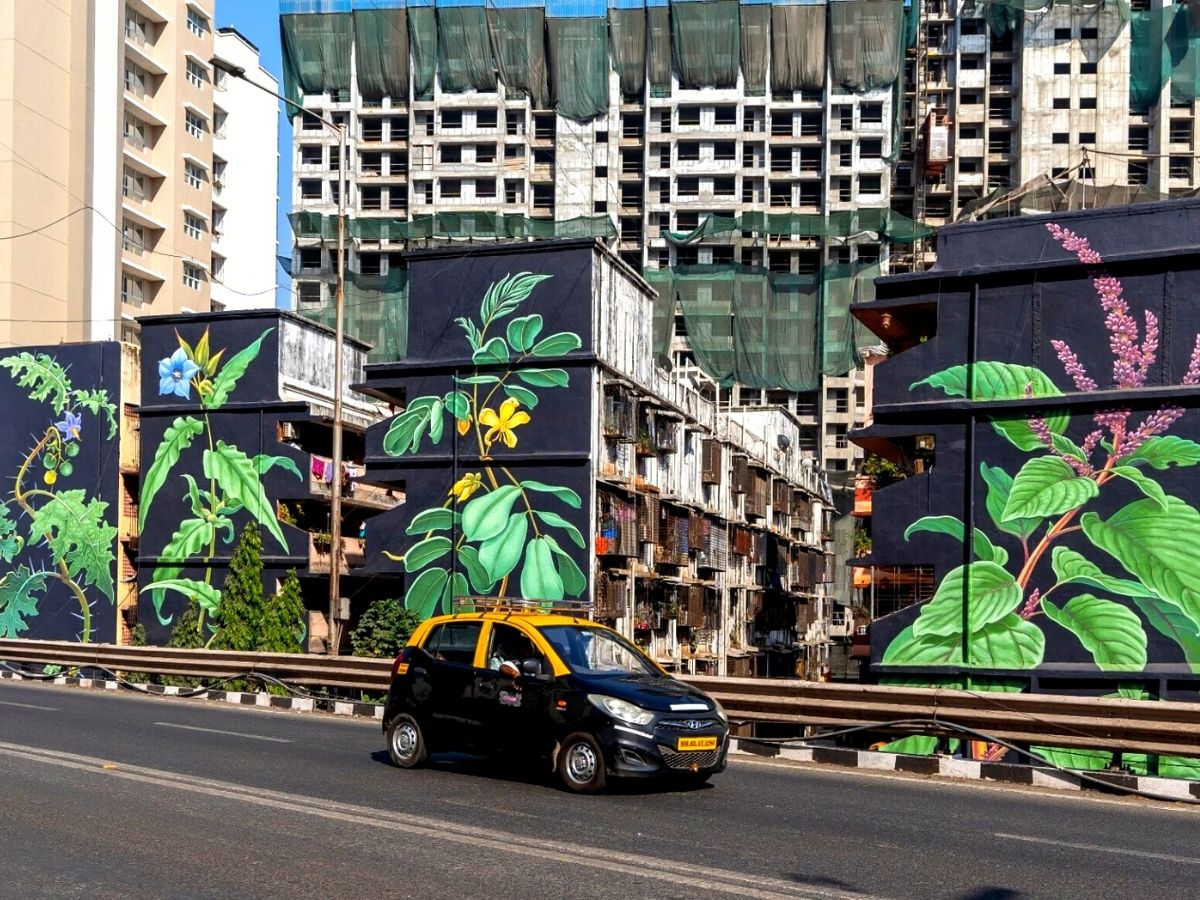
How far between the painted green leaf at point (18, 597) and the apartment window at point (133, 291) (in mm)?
34835

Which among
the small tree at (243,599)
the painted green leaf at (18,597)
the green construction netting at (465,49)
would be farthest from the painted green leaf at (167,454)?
the green construction netting at (465,49)

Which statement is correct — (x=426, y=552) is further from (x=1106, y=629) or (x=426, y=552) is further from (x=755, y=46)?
(x=755, y=46)

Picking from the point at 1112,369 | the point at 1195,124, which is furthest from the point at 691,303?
the point at 1112,369

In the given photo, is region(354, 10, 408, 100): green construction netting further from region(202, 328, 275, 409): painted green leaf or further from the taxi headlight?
the taxi headlight

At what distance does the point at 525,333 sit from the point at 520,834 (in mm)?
26807

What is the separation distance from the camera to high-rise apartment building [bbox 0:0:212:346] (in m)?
71.7

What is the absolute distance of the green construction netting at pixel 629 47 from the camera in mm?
101562

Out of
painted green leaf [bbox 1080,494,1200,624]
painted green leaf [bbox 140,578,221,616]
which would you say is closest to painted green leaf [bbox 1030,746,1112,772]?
painted green leaf [bbox 1080,494,1200,624]

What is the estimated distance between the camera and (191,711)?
977 inches

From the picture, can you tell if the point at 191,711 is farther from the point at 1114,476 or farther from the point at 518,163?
the point at 518,163

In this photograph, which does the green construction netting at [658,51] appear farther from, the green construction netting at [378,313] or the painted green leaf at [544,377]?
the painted green leaf at [544,377]

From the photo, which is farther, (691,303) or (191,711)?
(691,303)

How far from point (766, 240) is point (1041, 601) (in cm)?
7661

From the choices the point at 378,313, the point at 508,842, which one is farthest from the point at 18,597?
the point at 378,313
